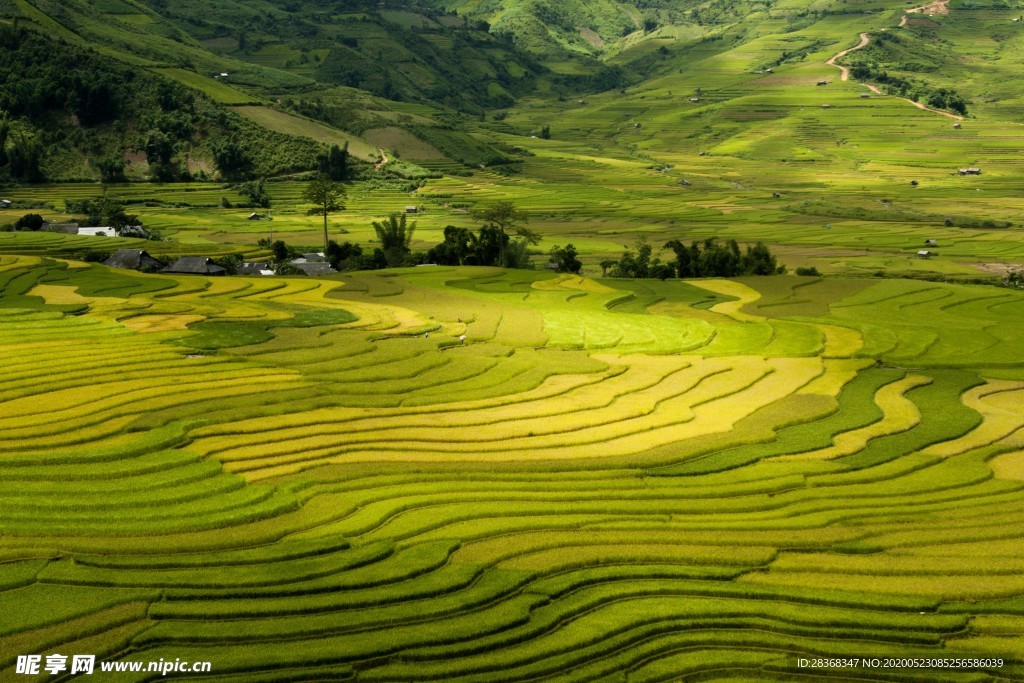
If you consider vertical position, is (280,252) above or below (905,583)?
above

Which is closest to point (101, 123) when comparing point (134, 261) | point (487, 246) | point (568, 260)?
point (134, 261)

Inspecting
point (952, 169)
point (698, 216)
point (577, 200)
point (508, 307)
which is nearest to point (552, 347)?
→ point (508, 307)

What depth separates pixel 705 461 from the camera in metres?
34.6

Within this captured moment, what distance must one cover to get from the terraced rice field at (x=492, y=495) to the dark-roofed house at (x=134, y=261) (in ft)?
60.1

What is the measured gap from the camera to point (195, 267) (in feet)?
238

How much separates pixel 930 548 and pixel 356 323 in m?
34.2

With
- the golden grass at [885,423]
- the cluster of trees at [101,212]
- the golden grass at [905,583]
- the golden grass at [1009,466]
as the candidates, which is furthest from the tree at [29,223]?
the golden grass at [1009,466]

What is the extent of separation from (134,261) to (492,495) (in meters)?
52.9

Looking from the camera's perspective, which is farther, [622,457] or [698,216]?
[698,216]

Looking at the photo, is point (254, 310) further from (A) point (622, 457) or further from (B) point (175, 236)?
(B) point (175, 236)

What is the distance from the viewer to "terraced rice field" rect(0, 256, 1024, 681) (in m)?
22.0

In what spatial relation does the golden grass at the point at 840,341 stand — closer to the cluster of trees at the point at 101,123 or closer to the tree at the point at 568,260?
the tree at the point at 568,260

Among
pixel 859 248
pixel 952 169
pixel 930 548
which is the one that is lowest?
pixel 930 548

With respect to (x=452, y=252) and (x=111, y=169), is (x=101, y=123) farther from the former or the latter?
(x=452, y=252)
